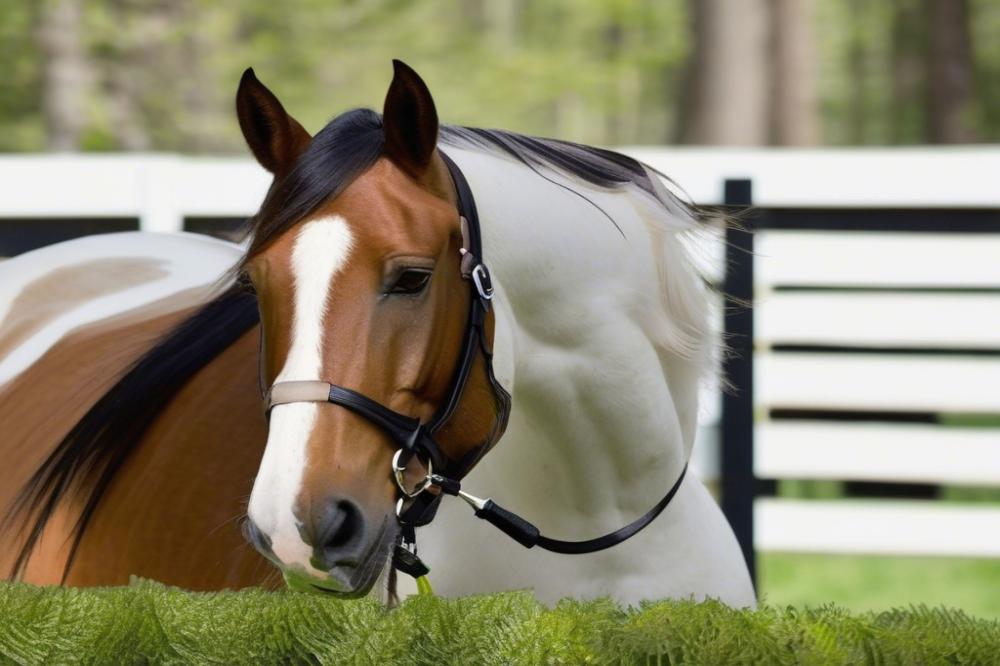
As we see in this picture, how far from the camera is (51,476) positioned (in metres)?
2.65

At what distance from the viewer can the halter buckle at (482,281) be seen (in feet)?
6.67

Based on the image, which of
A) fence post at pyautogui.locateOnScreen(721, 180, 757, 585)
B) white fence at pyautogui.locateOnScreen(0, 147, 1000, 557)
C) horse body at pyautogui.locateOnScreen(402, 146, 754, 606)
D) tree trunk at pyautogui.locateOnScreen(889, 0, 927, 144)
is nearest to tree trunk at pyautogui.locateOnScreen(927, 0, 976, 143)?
white fence at pyautogui.locateOnScreen(0, 147, 1000, 557)

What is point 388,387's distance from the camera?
6.22 ft

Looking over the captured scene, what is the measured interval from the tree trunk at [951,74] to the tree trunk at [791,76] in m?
1.70

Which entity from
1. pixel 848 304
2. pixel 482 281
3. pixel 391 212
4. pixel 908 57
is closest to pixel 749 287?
pixel 848 304

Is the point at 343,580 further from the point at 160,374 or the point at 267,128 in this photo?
the point at 160,374

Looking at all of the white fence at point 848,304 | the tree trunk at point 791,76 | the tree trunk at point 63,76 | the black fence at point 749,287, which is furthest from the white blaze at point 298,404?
the tree trunk at point 63,76

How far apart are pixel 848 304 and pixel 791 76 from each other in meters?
4.75

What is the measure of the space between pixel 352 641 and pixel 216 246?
2078 millimetres

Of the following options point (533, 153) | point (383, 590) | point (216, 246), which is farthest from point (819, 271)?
point (383, 590)

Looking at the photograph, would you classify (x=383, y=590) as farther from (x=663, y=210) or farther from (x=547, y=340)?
(x=663, y=210)

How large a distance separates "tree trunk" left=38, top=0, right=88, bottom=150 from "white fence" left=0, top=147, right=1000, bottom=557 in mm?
5657

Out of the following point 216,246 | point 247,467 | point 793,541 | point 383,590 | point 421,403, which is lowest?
point 793,541

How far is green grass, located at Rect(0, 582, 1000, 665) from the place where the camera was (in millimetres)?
1597
